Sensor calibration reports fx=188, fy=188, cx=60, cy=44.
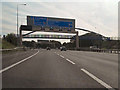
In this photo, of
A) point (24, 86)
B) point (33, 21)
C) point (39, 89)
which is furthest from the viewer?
point (33, 21)

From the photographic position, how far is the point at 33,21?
50594 millimetres

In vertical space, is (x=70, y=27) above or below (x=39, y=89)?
above

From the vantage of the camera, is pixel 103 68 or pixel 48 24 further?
pixel 48 24

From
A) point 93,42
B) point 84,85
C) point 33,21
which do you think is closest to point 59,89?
point 84,85

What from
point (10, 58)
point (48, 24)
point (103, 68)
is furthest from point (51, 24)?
point (103, 68)

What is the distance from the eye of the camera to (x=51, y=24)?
51938 millimetres

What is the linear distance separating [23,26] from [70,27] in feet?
43.5

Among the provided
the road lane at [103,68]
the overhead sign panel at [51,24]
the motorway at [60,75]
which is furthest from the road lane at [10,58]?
the overhead sign panel at [51,24]

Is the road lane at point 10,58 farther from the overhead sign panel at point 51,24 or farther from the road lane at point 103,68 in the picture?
the overhead sign panel at point 51,24

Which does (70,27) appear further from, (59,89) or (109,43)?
(109,43)

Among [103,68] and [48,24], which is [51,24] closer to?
[48,24]

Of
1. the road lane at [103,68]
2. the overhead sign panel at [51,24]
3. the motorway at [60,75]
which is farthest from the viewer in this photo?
the overhead sign panel at [51,24]

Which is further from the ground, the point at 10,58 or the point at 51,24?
the point at 51,24

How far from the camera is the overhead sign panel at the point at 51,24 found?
5075 cm
